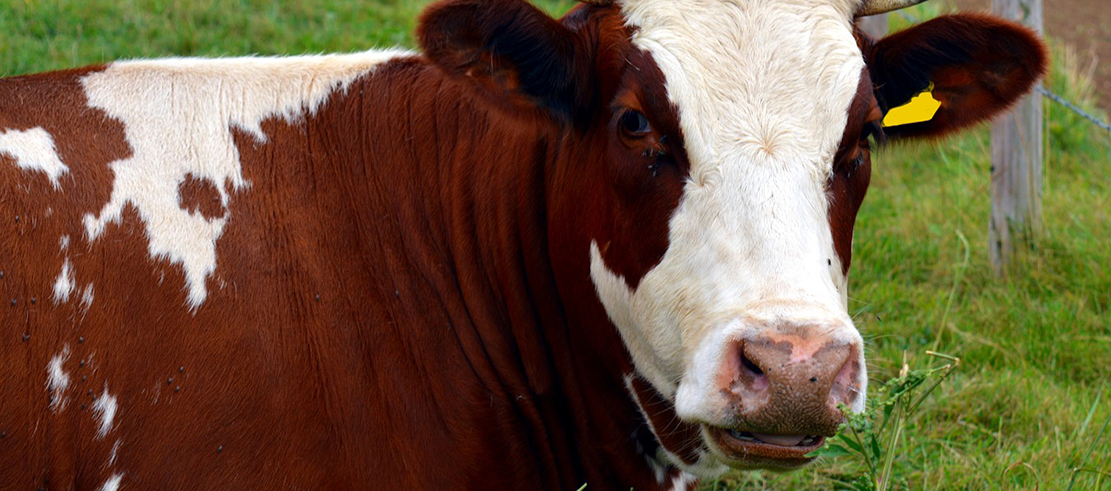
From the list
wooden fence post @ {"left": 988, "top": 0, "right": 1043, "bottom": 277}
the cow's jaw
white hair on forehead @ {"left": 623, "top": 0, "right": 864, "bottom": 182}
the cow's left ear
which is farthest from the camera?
wooden fence post @ {"left": 988, "top": 0, "right": 1043, "bottom": 277}

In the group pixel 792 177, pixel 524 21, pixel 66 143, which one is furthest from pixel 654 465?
pixel 66 143

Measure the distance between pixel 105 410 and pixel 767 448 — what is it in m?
1.91

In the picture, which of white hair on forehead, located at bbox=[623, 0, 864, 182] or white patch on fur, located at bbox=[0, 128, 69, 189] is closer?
white hair on forehead, located at bbox=[623, 0, 864, 182]

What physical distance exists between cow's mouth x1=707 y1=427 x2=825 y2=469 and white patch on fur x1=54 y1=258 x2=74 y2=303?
193 cm

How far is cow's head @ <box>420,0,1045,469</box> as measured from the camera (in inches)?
112

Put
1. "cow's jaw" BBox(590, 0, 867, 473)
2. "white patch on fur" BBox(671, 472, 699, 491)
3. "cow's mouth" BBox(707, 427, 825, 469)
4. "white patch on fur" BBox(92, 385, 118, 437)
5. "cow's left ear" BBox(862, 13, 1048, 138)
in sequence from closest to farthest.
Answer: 1. "cow's jaw" BBox(590, 0, 867, 473)
2. "cow's mouth" BBox(707, 427, 825, 469)
3. "white patch on fur" BBox(92, 385, 118, 437)
4. "cow's left ear" BBox(862, 13, 1048, 138)
5. "white patch on fur" BBox(671, 472, 699, 491)

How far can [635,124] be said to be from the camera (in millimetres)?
3217

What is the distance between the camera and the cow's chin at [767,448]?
2947 mm

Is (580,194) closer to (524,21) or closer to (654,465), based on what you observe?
(524,21)

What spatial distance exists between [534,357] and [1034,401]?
2658mm

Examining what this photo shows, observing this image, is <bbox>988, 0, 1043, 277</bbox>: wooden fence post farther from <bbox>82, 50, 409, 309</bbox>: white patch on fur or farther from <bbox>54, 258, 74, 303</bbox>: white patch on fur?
<bbox>54, 258, 74, 303</bbox>: white patch on fur

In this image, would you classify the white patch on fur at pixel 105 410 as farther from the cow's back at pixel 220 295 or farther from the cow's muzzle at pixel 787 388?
the cow's muzzle at pixel 787 388

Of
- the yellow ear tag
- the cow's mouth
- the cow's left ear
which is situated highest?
the cow's left ear

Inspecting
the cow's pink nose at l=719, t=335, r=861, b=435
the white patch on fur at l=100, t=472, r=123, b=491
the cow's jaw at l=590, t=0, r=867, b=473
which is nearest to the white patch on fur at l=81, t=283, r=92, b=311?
the white patch on fur at l=100, t=472, r=123, b=491
